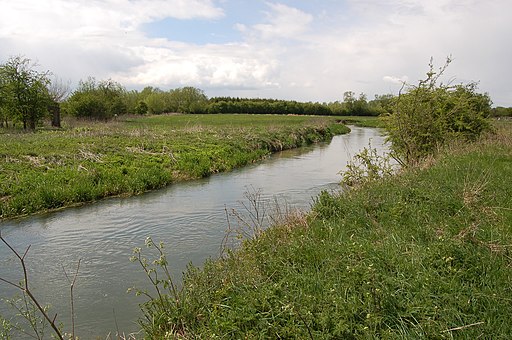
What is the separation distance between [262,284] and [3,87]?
3300 centimetres

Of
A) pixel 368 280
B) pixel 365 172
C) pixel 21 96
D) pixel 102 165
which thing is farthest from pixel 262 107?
pixel 368 280

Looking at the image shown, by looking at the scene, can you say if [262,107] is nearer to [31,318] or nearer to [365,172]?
[365,172]

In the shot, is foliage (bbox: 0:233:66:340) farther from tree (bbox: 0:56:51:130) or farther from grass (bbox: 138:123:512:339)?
tree (bbox: 0:56:51:130)

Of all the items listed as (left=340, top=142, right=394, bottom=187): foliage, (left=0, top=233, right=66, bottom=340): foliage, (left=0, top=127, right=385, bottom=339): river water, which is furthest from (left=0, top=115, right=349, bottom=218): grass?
(left=340, top=142, right=394, bottom=187): foliage

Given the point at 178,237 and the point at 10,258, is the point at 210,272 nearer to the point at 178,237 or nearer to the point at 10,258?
the point at 178,237

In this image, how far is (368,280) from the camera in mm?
4672

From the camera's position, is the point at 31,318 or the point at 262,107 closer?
the point at 31,318

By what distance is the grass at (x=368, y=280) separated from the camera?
407 cm

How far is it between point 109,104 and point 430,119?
4498cm

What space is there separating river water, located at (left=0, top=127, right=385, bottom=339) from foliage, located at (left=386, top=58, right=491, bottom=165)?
305 centimetres

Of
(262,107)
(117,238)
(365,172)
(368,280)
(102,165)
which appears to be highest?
(262,107)

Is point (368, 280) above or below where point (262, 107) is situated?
below

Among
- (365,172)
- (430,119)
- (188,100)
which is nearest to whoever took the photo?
(365,172)

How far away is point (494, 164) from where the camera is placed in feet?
35.7
